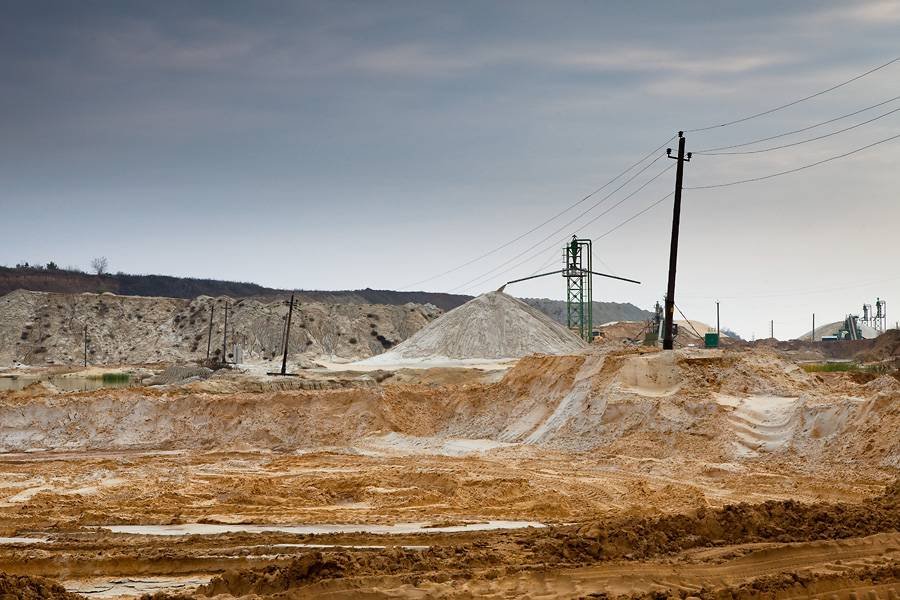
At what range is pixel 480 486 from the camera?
17.0 m

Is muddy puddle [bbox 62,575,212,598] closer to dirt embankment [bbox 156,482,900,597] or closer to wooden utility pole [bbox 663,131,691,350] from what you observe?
dirt embankment [bbox 156,482,900,597]

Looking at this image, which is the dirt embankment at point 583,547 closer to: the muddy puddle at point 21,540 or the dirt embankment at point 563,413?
the muddy puddle at point 21,540

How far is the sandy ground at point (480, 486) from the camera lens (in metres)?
9.08

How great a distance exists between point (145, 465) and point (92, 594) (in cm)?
1331

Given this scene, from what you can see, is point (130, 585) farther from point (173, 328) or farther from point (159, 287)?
point (159, 287)

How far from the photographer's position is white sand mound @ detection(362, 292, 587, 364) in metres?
53.6

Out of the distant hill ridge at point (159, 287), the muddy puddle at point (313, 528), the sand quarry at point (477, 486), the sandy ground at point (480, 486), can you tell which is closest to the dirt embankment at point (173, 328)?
the distant hill ridge at point (159, 287)

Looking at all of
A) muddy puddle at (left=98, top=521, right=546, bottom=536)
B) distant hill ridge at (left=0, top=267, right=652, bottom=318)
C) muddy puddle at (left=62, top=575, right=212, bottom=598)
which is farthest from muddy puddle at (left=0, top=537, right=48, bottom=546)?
distant hill ridge at (left=0, top=267, right=652, bottom=318)

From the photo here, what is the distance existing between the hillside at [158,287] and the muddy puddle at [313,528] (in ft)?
383

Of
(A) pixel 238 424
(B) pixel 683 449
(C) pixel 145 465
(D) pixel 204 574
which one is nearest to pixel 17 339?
(A) pixel 238 424

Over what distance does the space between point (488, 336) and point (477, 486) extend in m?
37.6

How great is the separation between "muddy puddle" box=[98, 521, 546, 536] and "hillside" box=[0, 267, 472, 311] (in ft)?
383

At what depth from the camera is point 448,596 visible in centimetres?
826

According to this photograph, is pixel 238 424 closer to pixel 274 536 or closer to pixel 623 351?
pixel 623 351
